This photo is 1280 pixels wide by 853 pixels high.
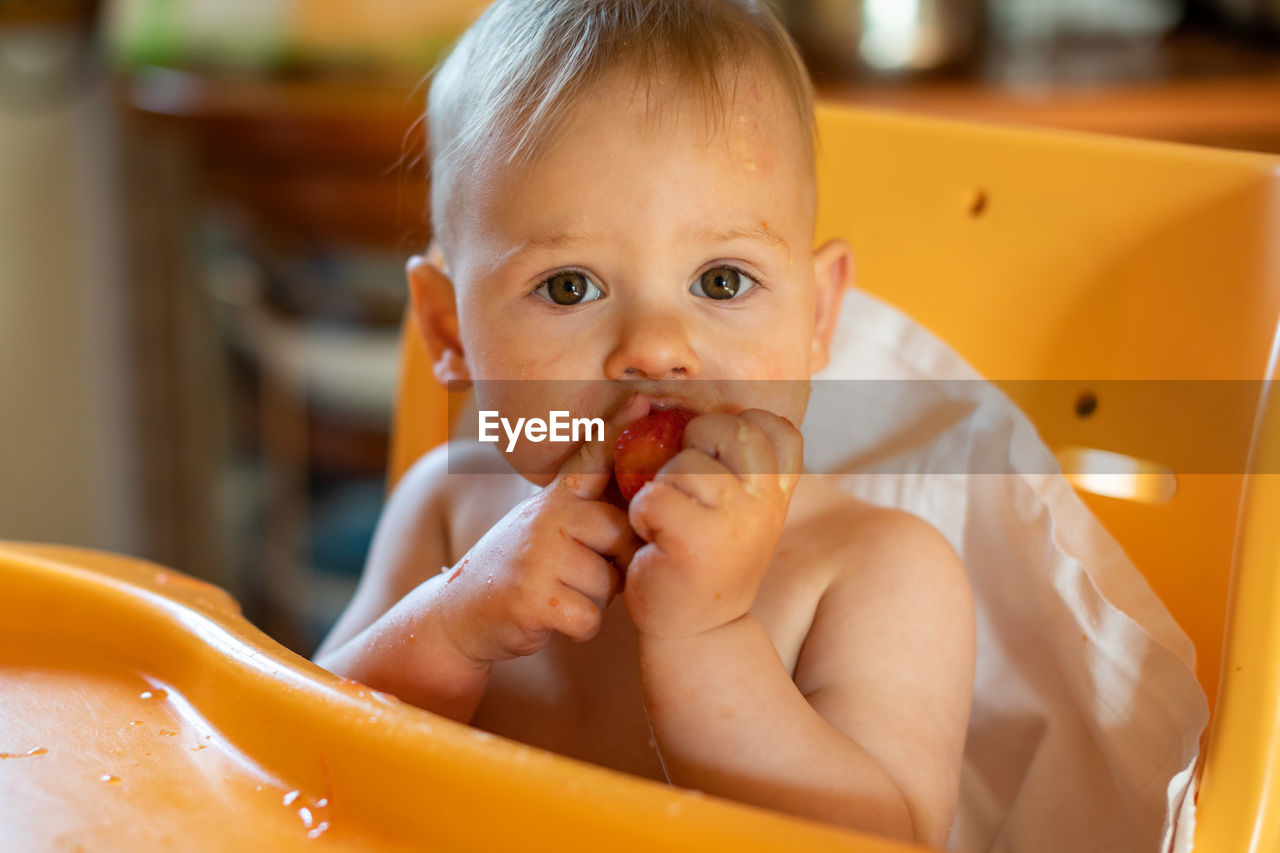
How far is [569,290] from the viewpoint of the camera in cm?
55

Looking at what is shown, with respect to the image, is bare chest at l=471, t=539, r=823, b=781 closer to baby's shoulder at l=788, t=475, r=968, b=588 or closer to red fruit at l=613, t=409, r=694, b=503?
baby's shoulder at l=788, t=475, r=968, b=588

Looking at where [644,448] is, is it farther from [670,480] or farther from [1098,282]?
[1098,282]

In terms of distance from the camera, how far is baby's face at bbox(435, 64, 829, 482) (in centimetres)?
52

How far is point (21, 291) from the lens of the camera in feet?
5.43

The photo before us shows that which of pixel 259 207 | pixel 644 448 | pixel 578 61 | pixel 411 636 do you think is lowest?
pixel 259 207

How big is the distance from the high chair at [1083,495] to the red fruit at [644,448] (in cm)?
12

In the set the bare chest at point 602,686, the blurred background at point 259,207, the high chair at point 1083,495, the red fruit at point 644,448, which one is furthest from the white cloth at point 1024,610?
the blurred background at point 259,207

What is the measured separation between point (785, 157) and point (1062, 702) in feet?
1.02

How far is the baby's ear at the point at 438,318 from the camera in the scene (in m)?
0.68

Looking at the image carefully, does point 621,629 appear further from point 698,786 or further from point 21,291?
point 21,291

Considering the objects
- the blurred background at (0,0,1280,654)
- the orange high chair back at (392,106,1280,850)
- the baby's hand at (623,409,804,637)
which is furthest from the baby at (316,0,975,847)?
the blurred background at (0,0,1280,654)

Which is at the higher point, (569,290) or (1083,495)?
(569,290)

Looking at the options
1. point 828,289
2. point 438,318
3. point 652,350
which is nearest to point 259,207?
point 438,318

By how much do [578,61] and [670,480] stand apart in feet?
0.68
